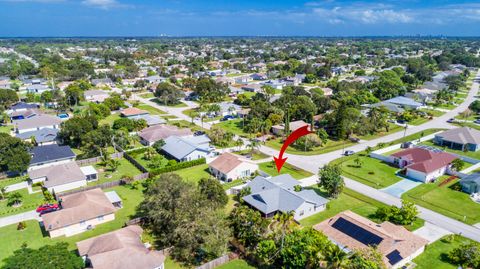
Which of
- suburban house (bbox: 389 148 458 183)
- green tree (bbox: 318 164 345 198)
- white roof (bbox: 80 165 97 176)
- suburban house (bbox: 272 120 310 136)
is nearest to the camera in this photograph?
green tree (bbox: 318 164 345 198)

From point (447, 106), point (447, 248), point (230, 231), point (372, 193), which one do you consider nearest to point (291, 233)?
point (230, 231)

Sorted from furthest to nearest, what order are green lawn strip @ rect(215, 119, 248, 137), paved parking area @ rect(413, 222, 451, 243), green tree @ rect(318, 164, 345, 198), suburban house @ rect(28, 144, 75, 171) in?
1. green lawn strip @ rect(215, 119, 248, 137)
2. suburban house @ rect(28, 144, 75, 171)
3. green tree @ rect(318, 164, 345, 198)
4. paved parking area @ rect(413, 222, 451, 243)

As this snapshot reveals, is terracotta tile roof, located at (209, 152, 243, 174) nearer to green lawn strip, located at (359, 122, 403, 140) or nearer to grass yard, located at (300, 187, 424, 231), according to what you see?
grass yard, located at (300, 187, 424, 231)

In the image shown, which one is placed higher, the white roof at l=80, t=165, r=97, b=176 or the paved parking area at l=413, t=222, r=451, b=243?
the white roof at l=80, t=165, r=97, b=176

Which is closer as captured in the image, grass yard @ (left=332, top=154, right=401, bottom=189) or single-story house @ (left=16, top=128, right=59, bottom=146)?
grass yard @ (left=332, top=154, right=401, bottom=189)

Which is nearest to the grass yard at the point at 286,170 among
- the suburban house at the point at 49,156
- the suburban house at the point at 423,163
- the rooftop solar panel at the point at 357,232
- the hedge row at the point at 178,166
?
the hedge row at the point at 178,166

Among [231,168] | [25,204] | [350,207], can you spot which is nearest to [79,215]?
[25,204]

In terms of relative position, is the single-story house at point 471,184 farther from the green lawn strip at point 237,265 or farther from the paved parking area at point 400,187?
the green lawn strip at point 237,265

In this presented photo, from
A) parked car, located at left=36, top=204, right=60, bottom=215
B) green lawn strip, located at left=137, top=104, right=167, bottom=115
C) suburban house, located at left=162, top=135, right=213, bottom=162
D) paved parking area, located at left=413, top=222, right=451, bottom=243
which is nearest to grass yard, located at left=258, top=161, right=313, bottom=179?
suburban house, located at left=162, top=135, right=213, bottom=162
